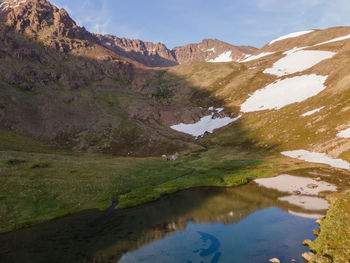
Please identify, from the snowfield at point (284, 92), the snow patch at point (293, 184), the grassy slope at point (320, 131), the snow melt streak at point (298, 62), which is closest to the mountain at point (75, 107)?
the grassy slope at point (320, 131)

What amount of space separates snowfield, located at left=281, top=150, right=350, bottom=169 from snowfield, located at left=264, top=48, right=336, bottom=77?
97518 millimetres

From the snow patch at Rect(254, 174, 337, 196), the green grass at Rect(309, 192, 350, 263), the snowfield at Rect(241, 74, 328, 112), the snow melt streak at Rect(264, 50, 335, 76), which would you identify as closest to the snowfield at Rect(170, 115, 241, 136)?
the snowfield at Rect(241, 74, 328, 112)

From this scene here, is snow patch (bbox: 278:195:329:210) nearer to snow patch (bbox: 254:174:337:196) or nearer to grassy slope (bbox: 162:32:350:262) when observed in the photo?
grassy slope (bbox: 162:32:350:262)

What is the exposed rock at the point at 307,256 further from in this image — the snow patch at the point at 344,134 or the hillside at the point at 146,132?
the snow patch at the point at 344,134

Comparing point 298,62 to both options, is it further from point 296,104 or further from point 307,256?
point 307,256

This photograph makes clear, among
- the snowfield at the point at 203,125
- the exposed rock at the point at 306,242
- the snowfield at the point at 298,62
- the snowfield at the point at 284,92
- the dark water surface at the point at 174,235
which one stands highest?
the snowfield at the point at 298,62

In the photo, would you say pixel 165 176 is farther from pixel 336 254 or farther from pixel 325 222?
pixel 336 254

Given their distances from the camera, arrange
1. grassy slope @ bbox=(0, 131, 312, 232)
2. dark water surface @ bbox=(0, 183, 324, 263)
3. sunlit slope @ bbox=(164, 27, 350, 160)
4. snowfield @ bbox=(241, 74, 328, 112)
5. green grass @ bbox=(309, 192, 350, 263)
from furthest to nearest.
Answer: snowfield @ bbox=(241, 74, 328, 112) → sunlit slope @ bbox=(164, 27, 350, 160) → grassy slope @ bbox=(0, 131, 312, 232) → dark water surface @ bbox=(0, 183, 324, 263) → green grass @ bbox=(309, 192, 350, 263)

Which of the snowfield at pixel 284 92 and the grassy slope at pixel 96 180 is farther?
the snowfield at pixel 284 92

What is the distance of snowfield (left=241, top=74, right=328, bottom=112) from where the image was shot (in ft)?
379

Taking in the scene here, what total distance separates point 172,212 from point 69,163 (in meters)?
44.8

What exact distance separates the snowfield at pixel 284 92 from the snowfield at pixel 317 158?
47.0 m

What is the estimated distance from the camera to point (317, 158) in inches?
2660

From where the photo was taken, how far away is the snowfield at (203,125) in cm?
13370
